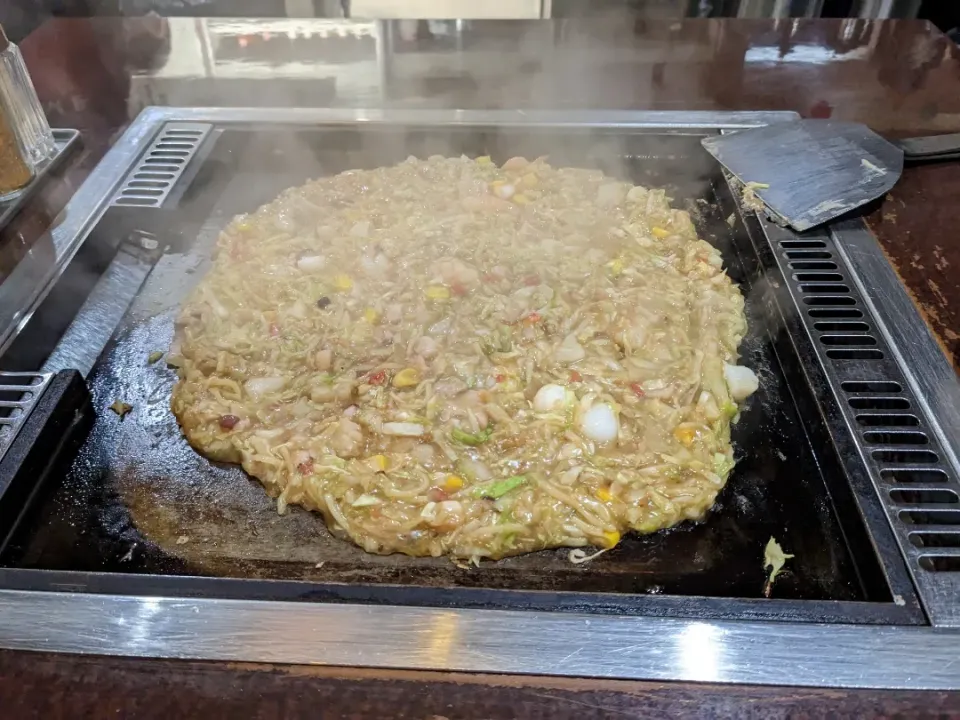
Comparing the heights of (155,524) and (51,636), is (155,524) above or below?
below

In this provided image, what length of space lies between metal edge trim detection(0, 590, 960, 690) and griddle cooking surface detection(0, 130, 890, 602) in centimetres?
16

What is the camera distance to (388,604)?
147 centimetres

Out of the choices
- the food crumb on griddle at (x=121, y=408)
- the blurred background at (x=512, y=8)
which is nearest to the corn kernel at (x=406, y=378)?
the food crumb on griddle at (x=121, y=408)

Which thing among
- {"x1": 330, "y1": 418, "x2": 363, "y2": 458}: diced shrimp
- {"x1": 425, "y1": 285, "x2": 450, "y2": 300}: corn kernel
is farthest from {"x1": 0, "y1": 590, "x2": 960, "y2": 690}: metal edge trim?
{"x1": 425, "y1": 285, "x2": 450, "y2": 300}: corn kernel

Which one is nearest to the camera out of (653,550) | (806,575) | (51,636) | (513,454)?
(51,636)

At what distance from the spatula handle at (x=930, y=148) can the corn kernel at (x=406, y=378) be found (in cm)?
225

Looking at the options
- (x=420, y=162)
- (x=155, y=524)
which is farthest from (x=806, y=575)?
(x=420, y=162)

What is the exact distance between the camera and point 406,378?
84.7 inches

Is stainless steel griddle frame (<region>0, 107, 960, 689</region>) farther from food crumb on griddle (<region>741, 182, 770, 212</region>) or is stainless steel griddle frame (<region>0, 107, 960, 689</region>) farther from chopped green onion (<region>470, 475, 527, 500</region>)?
food crumb on griddle (<region>741, 182, 770, 212</region>)

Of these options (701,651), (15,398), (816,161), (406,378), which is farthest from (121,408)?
(816,161)

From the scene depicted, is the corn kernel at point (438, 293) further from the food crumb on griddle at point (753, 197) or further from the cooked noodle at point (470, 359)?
the food crumb on griddle at point (753, 197)

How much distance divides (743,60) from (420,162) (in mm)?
1941

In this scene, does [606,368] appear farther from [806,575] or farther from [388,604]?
[388,604]

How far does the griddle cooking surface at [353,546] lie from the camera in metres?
1.74
